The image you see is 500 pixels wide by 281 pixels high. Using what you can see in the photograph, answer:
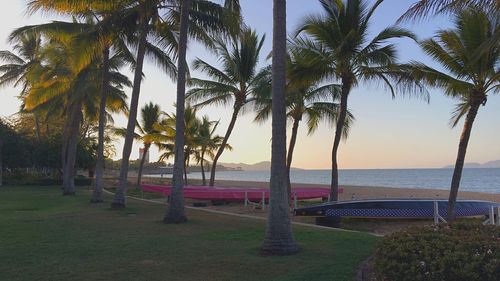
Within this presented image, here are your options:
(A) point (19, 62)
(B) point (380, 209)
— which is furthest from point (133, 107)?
(A) point (19, 62)

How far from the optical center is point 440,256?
5.23 m

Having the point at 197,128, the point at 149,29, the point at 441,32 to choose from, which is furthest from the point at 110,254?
the point at 197,128

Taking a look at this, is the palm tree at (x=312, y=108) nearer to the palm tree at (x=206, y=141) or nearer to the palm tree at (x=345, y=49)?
the palm tree at (x=345, y=49)

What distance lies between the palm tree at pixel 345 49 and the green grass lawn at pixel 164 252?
557cm

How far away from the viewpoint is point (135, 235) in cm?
1079

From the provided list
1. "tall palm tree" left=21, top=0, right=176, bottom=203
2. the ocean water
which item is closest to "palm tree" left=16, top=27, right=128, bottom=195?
"tall palm tree" left=21, top=0, right=176, bottom=203

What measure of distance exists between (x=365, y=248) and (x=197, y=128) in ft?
96.3

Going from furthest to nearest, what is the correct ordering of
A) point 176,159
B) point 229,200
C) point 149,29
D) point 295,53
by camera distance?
1. point 229,200
2. point 149,29
3. point 295,53
4. point 176,159

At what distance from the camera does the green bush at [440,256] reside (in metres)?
4.95

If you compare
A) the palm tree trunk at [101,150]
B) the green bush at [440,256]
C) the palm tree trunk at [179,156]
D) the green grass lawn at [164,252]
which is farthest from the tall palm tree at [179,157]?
the green bush at [440,256]

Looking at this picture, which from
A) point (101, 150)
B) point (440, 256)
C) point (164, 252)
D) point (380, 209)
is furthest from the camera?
point (101, 150)

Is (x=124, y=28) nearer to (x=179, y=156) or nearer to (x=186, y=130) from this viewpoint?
(x=179, y=156)

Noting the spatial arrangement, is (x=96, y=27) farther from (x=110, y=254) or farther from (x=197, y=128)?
(x=197, y=128)

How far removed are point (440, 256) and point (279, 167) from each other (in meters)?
3.55
